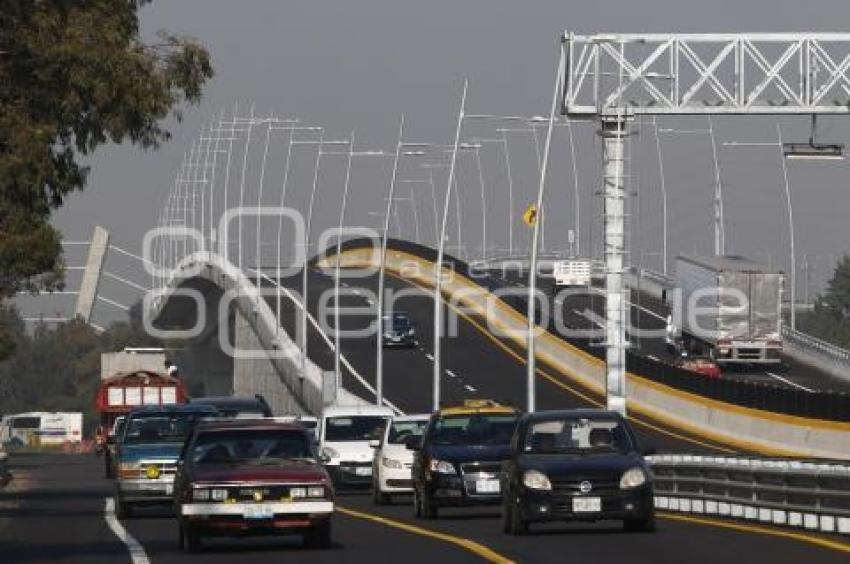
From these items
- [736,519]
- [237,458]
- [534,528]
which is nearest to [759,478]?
[736,519]

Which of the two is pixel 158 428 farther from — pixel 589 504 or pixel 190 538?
pixel 589 504

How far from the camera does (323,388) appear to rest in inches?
3607

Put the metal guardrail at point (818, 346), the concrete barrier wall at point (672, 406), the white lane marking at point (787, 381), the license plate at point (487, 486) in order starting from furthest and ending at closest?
the metal guardrail at point (818, 346), the white lane marking at point (787, 381), the concrete barrier wall at point (672, 406), the license plate at point (487, 486)

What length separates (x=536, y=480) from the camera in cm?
2978

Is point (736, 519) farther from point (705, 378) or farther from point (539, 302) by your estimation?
point (539, 302)

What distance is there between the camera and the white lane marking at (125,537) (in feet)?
90.6

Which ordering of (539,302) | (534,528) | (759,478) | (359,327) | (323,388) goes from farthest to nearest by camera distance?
(539,302), (359,327), (323,388), (759,478), (534,528)

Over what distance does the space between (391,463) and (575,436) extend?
1299 centimetres

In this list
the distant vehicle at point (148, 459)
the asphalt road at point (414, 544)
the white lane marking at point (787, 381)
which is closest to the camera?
the asphalt road at point (414, 544)

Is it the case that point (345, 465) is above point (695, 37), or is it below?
below

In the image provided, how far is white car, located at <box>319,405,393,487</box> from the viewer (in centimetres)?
5144

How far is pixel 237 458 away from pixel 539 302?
344ft

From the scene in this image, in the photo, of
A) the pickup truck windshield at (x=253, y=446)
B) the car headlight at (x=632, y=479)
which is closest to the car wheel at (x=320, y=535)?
the pickup truck windshield at (x=253, y=446)

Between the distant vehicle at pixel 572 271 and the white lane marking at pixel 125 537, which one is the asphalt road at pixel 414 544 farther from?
the distant vehicle at pixel 572 271
